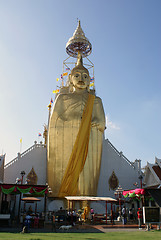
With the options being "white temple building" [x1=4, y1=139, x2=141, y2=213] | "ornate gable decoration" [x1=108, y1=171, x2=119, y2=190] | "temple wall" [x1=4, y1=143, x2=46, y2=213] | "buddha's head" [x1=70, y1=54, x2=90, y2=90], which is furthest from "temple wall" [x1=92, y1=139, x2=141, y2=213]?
"buddha's head" [x1=70, y1=54, x2=90, y2=90]

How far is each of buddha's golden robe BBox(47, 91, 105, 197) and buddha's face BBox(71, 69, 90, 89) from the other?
87cm

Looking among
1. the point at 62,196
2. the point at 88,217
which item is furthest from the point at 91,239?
the point at 62,196

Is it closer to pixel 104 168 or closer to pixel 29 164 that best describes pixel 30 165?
pixel 29 164

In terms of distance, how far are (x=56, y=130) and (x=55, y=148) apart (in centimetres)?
143

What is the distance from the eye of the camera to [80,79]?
21.7 meters

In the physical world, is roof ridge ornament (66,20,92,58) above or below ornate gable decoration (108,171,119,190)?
above

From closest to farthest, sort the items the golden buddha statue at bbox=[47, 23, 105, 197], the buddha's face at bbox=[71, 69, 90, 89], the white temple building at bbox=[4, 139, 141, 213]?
the golden buddha statue at bbox=[47, 23, 105, 197] < the white temple building at bbox=[4, 139, 141, 213] < the buddha's face at bbox=[71, 69, 90, 89]

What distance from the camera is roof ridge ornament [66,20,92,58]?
25002 mm

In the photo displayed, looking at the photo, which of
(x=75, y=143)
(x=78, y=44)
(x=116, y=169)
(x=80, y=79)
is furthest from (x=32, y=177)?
(x=78, y=44)

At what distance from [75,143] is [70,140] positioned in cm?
50

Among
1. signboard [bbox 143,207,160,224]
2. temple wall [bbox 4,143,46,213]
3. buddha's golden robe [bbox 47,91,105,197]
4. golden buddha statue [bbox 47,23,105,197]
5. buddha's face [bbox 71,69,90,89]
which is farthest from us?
buddha's face [bbox 71,69,90,89]

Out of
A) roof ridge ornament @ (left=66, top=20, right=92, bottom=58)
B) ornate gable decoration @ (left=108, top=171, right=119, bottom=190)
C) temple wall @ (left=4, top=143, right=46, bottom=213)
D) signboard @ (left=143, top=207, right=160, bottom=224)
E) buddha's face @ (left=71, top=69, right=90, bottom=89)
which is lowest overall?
signboard @ (left=143, top=207, right=160, bottom=224)

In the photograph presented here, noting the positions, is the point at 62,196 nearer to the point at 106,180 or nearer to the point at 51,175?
the point at 51,175

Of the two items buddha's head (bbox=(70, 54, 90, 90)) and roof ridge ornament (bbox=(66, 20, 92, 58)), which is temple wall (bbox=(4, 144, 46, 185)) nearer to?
buddha's head (bbox=(70, 54, 90, 90))
